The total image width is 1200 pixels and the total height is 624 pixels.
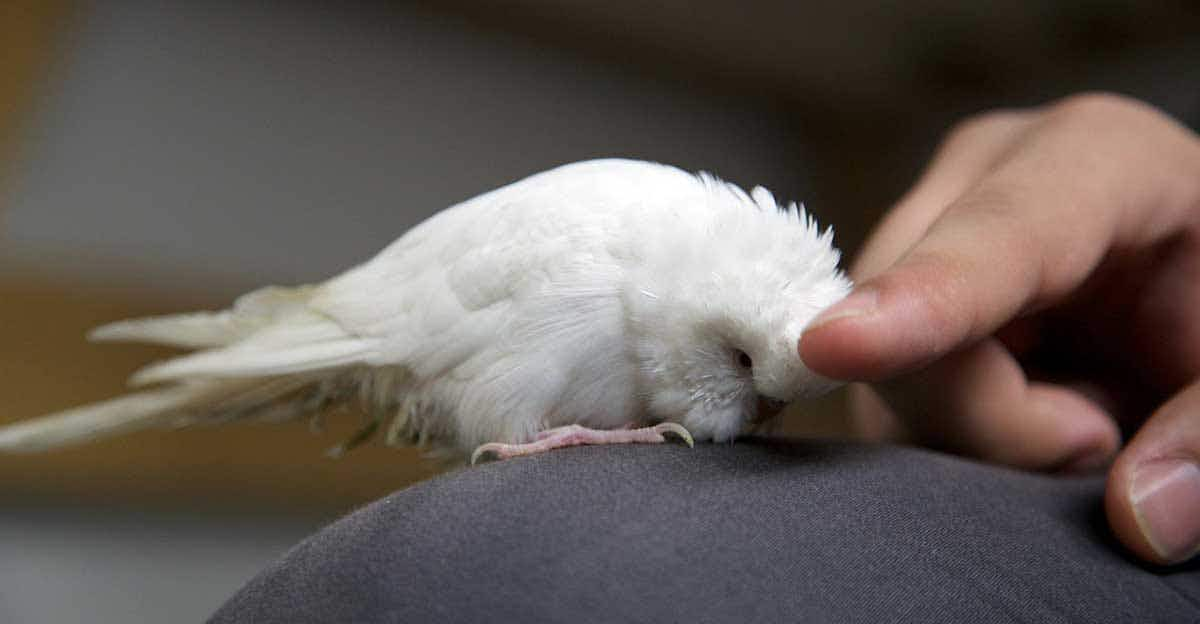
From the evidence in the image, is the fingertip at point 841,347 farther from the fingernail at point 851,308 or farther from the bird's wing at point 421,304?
the bird's wing at point 421,304

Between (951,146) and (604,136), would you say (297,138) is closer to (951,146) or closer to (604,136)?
(604,136)

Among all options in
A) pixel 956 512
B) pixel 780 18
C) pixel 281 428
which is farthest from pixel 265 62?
pixel 956 512

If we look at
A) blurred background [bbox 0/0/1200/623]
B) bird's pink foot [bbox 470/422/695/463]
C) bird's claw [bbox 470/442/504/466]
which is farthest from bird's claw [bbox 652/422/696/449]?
blurred background [bbox 0/0/1200/623]

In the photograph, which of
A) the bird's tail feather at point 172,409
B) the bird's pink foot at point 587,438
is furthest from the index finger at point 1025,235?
the bird's tail feather at point 172,409

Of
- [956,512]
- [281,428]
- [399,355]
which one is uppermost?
[399,355]

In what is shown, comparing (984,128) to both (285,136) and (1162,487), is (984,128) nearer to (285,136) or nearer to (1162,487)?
(1162,487)

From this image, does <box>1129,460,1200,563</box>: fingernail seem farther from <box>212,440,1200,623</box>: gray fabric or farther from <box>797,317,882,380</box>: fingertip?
<box>797,317,882,380</box>: fingertip
